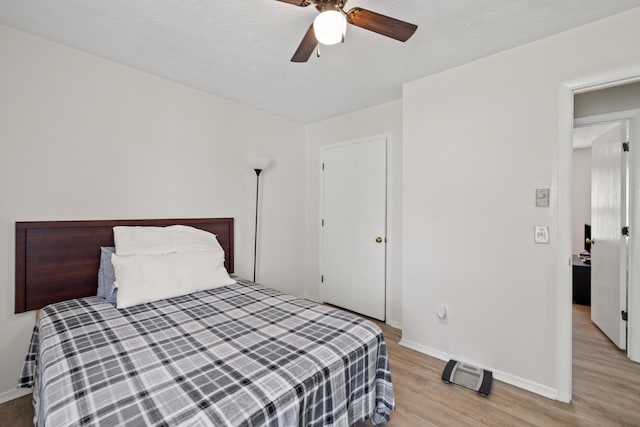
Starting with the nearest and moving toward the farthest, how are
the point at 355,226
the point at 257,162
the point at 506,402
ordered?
the point at 506,402, the point at 257,162, the point at 355,226

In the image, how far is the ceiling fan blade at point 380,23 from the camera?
4.46 feet

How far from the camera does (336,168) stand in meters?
3.60

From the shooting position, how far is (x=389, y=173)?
10.2 ft

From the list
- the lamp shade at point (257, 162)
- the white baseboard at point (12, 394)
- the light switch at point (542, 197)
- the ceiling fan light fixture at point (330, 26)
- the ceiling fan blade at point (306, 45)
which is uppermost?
the ceiling fan blade at point (306, 45)

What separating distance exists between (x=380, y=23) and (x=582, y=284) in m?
4.38

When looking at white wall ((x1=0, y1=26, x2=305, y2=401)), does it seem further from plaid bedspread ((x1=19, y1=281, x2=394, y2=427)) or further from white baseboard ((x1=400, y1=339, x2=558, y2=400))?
white baseboard ((x1=400, y1=339, x2=558, y2=400))

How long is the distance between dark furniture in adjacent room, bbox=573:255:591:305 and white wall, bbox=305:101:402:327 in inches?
105

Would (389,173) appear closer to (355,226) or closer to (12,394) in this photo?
(355,226)

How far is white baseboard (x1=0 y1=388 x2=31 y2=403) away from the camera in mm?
1873

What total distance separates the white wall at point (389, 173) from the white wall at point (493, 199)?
43cm

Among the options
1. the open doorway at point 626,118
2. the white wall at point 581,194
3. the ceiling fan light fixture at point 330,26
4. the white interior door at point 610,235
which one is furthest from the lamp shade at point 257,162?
the white wall at point 581,194

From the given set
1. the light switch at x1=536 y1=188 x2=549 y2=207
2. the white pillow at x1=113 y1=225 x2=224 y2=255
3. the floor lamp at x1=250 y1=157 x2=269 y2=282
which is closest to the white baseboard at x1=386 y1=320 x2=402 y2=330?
the floor lamp at x1=250 y1=157 x2=269 y2=282

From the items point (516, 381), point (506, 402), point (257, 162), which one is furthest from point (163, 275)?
point (516, 381)

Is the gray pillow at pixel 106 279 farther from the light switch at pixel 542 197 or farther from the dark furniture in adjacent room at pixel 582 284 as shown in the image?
the dark furniture in adjacent room at pixel 582 284
